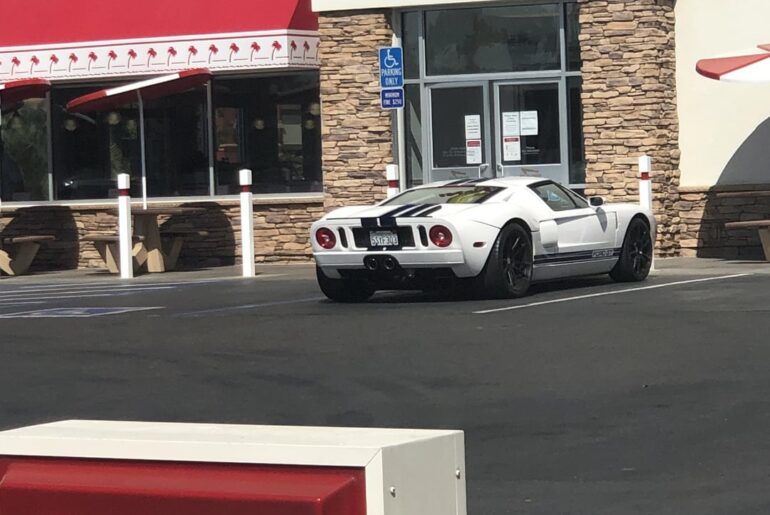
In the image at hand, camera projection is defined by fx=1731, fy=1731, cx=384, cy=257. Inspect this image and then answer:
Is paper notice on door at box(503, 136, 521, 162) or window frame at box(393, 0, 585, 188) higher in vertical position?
window frame at box(393, 0, 585, 188)

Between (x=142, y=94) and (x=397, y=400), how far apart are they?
576 inches

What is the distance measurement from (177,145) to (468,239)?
1041 cm

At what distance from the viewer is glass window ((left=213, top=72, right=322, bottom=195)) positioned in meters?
23.7

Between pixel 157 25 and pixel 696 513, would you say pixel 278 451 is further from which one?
pixel 157 25

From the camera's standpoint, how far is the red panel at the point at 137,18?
22.9 m

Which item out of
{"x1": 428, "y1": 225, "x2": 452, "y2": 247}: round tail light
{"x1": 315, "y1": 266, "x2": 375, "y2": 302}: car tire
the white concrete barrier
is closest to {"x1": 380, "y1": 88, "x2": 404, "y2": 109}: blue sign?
{"x1": 315, "y1": 266, "x2": 375, "y2": 302}: car tire

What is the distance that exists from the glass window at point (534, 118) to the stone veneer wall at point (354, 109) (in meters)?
1.60

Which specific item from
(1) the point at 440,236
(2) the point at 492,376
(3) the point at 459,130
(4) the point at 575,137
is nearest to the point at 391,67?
(3) the point at 459,130

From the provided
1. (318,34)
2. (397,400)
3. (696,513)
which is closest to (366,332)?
(397,400)

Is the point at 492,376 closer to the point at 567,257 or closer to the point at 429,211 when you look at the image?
the point at 429,211

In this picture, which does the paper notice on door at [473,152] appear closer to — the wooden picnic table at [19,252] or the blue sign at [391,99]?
the blue sign at [391,99]

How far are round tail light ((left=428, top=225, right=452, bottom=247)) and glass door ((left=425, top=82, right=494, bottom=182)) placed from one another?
7729mm

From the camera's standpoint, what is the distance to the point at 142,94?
76.3 ft

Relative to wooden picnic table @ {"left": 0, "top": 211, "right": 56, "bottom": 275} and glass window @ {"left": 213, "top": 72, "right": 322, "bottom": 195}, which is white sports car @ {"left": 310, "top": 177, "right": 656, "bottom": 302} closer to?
glass window @ {"left": 213, "top": 72, "right": 322, "bottom": 195}
